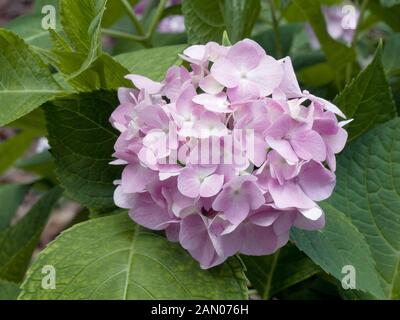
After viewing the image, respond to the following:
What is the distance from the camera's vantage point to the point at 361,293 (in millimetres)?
867

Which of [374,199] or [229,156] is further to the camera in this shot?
[374,199]

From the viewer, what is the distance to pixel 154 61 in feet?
3.23

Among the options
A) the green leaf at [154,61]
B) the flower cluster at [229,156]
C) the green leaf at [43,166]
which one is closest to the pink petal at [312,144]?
the flower cluster at [229,156]

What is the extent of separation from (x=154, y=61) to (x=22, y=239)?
0.45 m

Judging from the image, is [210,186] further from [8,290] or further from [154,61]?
[8,290]

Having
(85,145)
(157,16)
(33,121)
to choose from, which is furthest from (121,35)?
(85,145)

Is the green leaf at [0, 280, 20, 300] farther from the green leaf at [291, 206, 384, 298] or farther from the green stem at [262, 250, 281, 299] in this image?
the green leaf at [291, 206, 384, 298]

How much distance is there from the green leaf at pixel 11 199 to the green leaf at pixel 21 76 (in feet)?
2.04

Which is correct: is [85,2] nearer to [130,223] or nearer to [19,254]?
[130,223]

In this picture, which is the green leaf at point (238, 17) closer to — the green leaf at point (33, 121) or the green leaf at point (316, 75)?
the green leaf at point (33, 121)

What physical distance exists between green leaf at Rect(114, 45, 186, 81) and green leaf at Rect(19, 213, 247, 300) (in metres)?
0.23

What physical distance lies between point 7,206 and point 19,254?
316 millimetres

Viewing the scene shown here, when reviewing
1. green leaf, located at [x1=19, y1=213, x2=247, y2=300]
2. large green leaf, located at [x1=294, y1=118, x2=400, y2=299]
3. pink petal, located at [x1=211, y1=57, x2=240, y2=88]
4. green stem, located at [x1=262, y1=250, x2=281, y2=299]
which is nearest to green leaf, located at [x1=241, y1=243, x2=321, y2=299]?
green stem, located at [x1=262, y1=250, x2=281, y2=299]
